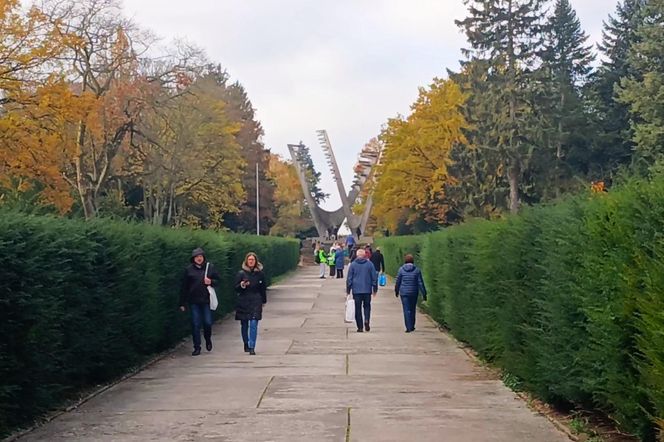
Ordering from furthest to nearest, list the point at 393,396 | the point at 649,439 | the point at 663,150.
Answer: the point at 663,150
the point at 393,396
the point at 649,439

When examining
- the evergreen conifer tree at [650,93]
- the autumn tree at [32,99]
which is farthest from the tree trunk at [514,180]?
the autumn tree at [32,99]

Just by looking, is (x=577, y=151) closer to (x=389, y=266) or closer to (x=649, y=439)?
(x=389, y=266)

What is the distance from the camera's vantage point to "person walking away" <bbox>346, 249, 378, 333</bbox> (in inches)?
775

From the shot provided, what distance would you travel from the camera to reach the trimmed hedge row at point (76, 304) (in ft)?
29.2

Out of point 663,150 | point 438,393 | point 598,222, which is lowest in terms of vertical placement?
point 438,393

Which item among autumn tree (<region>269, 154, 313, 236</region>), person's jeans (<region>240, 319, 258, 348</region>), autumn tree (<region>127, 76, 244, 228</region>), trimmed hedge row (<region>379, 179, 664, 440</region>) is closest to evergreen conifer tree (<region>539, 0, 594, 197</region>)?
autumn tree (<region>127, 76, 244, 228</region>)

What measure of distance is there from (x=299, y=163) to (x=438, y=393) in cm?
9781

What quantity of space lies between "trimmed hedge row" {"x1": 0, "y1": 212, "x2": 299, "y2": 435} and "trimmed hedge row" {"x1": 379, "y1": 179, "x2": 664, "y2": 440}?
5117 mm

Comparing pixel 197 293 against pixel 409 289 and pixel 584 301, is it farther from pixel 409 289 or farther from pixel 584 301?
pixel 584 301

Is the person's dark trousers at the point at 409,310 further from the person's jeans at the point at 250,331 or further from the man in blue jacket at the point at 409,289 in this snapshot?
the person's jeans at the point at 250,331

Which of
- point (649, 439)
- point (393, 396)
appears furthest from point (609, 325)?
point (393, 396)

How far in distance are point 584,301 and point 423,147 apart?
166 ft

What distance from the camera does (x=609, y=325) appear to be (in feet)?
24.7

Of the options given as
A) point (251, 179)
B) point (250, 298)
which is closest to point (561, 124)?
point (251, 179)
